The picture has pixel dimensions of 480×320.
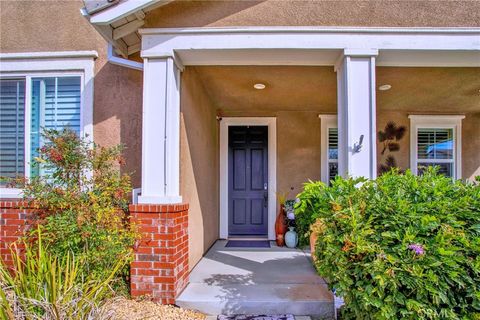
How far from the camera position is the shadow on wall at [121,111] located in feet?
12.1

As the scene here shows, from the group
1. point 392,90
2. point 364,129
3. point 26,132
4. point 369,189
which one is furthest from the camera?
point 392,90

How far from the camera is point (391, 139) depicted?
598cm

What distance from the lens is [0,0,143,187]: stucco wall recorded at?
3703mm

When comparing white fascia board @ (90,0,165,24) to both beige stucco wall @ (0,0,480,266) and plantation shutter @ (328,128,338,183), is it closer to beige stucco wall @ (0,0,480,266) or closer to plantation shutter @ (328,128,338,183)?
beige stucco wall @ (0,0,480,266)

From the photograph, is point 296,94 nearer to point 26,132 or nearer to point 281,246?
point 281,246

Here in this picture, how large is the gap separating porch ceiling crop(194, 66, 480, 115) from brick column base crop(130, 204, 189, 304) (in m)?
2.14

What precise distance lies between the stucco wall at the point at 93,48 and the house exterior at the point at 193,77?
0.01 m

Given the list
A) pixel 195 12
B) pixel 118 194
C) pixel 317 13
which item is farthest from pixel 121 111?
pixel 317 13

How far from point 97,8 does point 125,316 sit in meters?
3.06

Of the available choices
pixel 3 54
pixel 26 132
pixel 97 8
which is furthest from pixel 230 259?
pixel 3 54

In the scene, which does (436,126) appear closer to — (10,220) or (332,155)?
(332,155)

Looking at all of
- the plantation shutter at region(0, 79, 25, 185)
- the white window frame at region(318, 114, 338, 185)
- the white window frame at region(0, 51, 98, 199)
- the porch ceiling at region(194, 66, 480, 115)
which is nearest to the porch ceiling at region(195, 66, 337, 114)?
Result: the porch ceiling at region(194, 66, 480, 115)

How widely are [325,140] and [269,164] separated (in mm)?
1294

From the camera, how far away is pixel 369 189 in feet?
8.27
